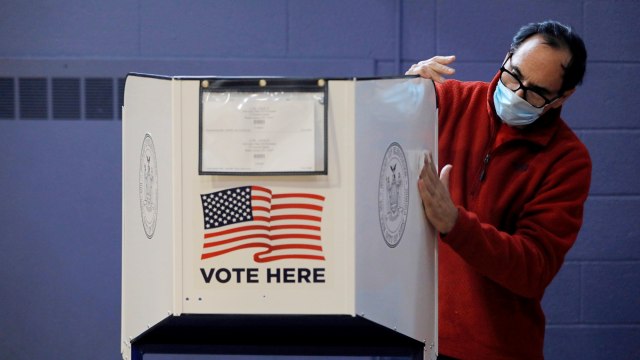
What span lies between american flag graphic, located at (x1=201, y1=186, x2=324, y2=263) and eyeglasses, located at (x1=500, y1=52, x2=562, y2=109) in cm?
61

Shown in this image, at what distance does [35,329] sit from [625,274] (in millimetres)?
2050

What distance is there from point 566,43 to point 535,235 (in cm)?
40

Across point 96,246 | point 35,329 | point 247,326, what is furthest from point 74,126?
point 247,326

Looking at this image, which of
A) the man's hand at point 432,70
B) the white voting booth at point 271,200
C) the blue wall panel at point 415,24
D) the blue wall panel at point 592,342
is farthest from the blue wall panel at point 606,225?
the white voting booth at point 271,200

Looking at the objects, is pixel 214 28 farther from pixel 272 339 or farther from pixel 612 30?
pixel 272 339

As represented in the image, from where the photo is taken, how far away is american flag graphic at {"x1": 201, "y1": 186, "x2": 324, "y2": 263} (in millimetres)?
1358

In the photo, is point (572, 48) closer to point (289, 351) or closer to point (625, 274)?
point (289, 351)

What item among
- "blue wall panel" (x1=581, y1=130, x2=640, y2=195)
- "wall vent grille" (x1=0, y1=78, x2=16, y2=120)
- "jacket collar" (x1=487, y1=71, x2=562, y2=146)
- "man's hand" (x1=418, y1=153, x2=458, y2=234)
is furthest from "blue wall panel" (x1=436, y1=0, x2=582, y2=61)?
"man's hand" (x1=418, y1=153, x2=458, y2=234)

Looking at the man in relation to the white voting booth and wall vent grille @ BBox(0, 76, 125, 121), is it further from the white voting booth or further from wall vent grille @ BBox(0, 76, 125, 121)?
wall vent grille @ BBox(0, 76, 125, 121)

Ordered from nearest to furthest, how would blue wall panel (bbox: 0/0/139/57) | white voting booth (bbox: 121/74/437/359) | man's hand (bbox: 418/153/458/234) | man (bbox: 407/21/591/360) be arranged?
1. white voting booth (bbox: 121/74/437/359)
2. man's hand (bbox: 418/153/458/234)
3. man (bbox: 407/21/591/360)
4. blue wall panel (bbox: 0/0/139/57)

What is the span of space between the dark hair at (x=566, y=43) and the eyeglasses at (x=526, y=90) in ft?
0.15

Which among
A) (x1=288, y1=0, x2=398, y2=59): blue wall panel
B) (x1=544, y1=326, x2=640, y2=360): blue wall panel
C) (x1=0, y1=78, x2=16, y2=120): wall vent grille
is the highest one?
(x1=288, y1=0, x2=398, y2=59): blue wall panel

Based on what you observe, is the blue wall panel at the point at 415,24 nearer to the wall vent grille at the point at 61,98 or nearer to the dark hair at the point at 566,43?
the wall vent grille at the point at 61,98

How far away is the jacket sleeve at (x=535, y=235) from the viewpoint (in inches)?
61.6
